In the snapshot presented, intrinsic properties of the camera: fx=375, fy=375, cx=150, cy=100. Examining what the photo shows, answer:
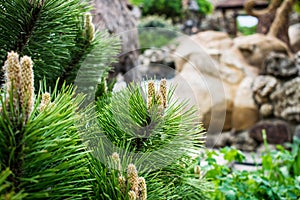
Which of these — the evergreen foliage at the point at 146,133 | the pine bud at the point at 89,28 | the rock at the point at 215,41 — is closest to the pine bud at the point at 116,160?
the evergreen foliage at the point at 146,133

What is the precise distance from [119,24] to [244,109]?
8.53ft

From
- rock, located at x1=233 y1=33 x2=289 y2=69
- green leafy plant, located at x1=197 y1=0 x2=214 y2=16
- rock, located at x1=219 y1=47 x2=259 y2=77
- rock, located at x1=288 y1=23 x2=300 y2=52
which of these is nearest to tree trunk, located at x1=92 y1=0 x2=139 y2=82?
rock, located at x1=219 y1=47 x2=259 y2=77

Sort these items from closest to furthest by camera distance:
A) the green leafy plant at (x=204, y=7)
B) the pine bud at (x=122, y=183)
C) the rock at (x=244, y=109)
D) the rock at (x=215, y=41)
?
the pine bud at (x=122, y=183) → the rock at (x=244, y=109) → the rock at (x=215, y=41) → the green leafy plant at (x=204, y=7)

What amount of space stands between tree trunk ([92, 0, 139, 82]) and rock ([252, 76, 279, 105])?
7.91ft

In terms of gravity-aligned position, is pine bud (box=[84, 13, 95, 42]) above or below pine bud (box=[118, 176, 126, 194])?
above

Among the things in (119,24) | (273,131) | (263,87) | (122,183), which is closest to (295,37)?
(263,87)

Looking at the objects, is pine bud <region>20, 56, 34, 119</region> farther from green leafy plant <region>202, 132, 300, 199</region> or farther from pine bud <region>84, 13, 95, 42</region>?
green leafy plant <region>202, 132, 300, 199</region>

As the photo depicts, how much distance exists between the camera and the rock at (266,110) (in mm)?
3737

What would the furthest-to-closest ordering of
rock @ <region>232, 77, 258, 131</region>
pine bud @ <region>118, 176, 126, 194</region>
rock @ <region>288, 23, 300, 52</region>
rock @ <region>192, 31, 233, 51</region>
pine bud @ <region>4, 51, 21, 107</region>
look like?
rock @ <region>288, 23, 300, 52</region> → rock @ <region>192, 31, 233, 51</region> → rock @ <region>232, 77, 258, 131</region> → pine bud @ <region>118, 176, 126, 194</region> → pine bud @ <region>4, 51, 21, 107</region>

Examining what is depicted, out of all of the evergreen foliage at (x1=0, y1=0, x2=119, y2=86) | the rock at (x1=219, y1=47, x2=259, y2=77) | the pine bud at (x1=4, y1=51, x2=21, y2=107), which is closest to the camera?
the pine bud at (x1=4, y1=51, x2=21, y2=107)

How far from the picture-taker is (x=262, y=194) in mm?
Result: 1255

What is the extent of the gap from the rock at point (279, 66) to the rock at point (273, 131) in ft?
1.54

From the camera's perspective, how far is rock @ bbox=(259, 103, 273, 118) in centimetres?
374

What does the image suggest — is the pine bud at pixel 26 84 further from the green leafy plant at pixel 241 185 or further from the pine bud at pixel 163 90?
the green leafy plant at pixel 241 185
